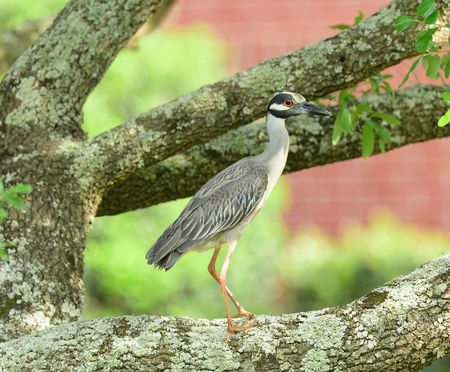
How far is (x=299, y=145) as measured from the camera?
4098mm

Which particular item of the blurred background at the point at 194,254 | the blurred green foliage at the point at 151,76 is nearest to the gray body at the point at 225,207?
the blurred background at the point at 194,254

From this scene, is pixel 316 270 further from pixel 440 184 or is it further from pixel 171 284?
pixel 440 184

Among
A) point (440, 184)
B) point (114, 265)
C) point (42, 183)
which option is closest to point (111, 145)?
point (42, 183)

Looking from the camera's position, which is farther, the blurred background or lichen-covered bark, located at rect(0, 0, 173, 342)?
the blurred background

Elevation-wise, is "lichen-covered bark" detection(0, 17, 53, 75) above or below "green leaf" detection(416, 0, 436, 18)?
above

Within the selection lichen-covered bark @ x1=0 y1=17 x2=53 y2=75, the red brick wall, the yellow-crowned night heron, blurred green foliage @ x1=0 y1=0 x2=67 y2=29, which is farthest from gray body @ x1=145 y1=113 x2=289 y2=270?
the red brick wall

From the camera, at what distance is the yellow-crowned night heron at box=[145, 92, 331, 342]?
10.2 feet

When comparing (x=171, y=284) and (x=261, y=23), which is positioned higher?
(x=261, y=23)

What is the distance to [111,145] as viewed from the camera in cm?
347

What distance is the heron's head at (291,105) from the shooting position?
327cm

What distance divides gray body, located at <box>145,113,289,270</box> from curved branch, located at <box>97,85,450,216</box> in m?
0.63

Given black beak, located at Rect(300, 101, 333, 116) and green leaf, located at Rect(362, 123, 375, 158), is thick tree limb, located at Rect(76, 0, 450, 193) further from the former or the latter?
green leaf, located at Rect(362, 123, 375, 158)

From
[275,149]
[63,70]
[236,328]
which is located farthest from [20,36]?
[236,328]

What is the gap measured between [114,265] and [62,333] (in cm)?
460
